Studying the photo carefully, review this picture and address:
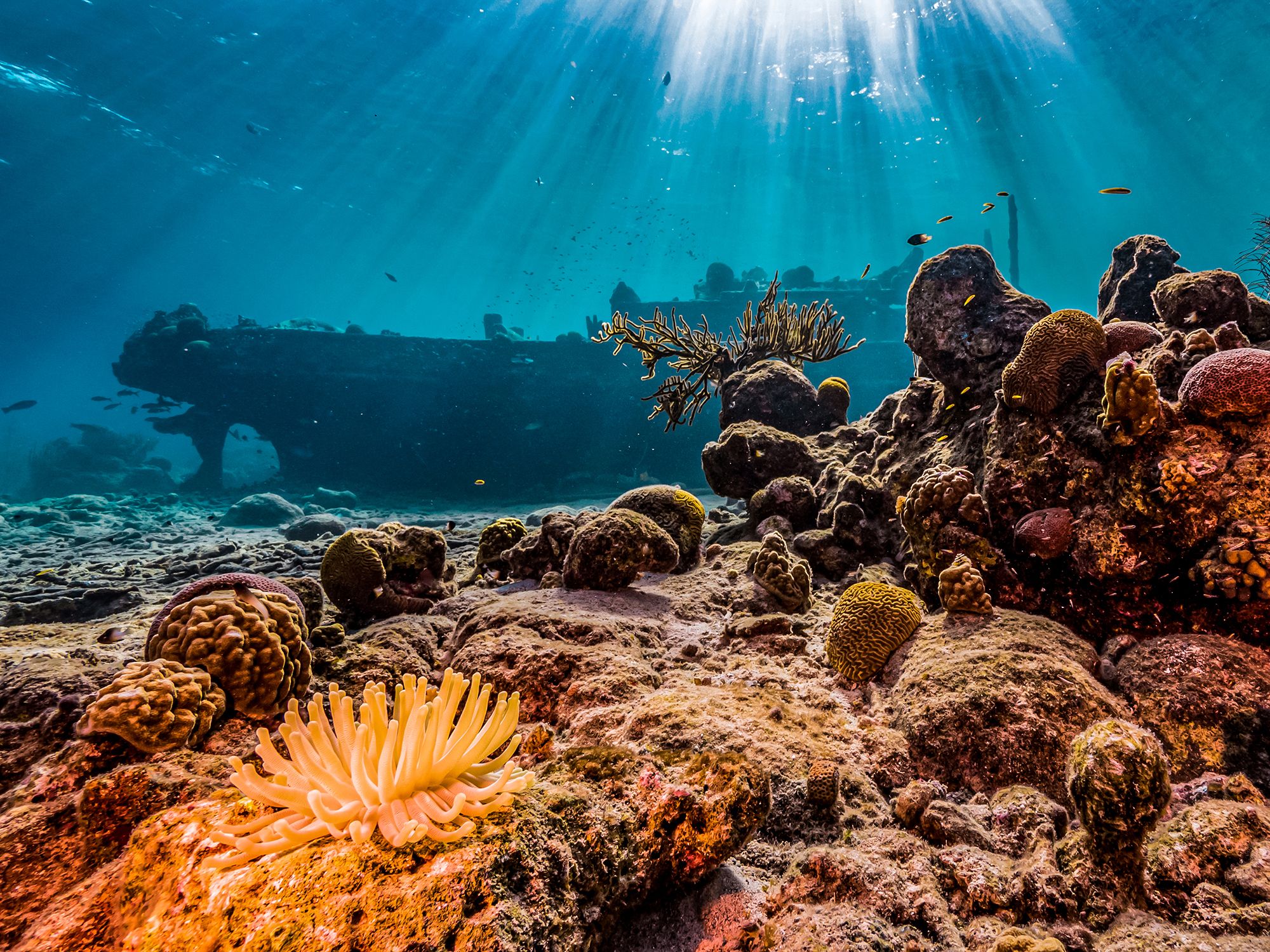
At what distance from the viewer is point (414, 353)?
77.3ft

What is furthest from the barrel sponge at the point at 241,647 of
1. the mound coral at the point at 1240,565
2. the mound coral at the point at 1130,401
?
the mound coral at the point at 1130,401

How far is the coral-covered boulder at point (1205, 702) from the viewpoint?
216cm

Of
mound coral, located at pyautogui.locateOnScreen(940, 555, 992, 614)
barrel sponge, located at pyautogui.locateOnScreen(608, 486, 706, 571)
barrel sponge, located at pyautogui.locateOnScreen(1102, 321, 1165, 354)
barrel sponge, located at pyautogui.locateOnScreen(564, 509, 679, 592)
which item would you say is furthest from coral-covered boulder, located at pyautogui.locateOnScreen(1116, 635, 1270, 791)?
barrel sponge, located at pyautogui.locateOnScreen(608, 486, 706, 571)

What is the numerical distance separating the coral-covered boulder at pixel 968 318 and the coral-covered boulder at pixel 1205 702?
3.03 meters

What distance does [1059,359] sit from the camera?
3.58m

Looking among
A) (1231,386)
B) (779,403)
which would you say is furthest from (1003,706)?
(779,403)

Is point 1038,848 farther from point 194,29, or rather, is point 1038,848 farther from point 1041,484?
point 194,29

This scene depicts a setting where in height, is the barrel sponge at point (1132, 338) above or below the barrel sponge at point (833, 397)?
below

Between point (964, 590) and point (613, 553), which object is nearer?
point (964, 590)

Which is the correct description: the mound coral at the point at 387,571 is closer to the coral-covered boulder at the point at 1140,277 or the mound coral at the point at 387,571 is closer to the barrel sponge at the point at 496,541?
the barrel sponge at the point at 496,541

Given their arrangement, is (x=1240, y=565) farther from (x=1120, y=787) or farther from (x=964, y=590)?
(x=1120, y=787)

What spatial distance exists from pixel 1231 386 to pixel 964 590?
189cm

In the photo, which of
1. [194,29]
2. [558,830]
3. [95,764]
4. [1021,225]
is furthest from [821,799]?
[1021,225]

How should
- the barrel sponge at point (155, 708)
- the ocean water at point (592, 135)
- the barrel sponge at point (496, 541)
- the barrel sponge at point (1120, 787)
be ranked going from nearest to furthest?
the barrel sponge at point (1120, 787) → the barrel sponge at point (155, 708) → the barrel sponge at point (496, 541) → the ocean water at point (592, 135)
